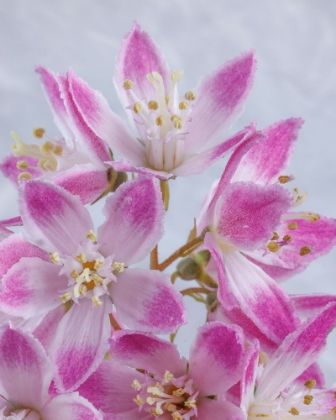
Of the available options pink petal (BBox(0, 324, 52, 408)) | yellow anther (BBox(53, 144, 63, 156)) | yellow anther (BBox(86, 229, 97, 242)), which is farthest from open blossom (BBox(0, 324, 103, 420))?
yellow anther (BBox(53, 144, 63, 156))

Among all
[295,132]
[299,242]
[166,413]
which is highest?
[295,132]

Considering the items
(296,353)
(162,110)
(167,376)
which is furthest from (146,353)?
(162,110)

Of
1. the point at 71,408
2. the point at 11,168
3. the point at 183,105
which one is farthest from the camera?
the point at 11,168

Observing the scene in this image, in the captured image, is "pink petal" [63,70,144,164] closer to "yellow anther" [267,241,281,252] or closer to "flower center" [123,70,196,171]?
"flower center" [123,70,196,171]

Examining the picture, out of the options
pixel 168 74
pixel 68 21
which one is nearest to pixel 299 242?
pixel 168 74

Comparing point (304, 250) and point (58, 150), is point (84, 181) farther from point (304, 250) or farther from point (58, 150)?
point (304, 250)

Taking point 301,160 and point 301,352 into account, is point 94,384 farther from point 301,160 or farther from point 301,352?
point 301,160
